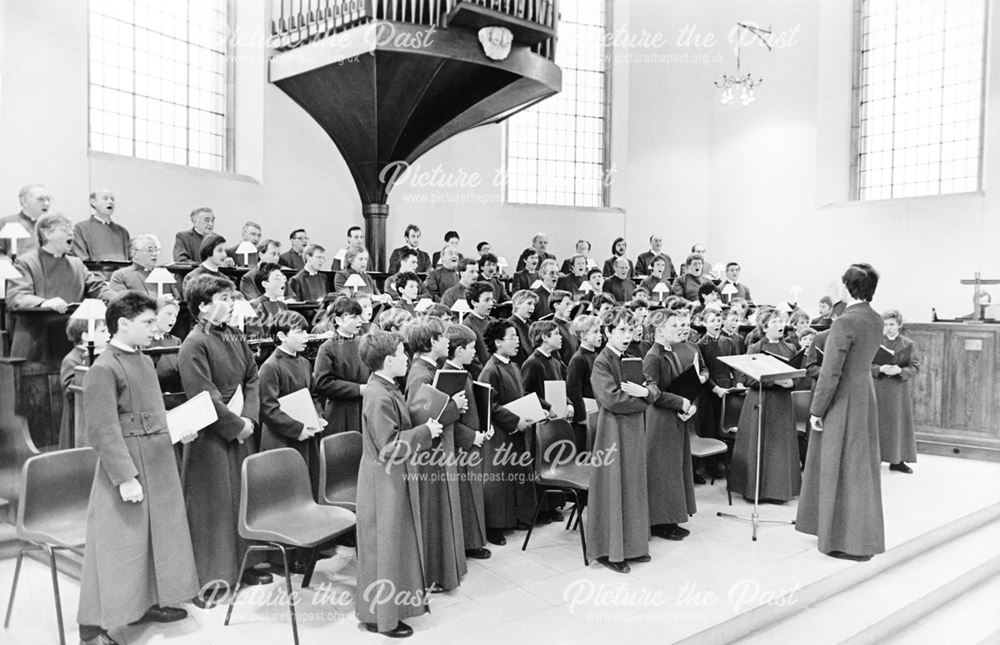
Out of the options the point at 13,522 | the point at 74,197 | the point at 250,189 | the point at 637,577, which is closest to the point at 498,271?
the point at 250,189

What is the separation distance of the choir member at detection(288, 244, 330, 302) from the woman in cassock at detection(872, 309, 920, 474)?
567cm

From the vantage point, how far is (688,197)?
45.3 ft

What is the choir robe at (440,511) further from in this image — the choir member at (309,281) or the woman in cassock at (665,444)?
the choir member at (309,281)

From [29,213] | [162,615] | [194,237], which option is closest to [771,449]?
[162,615]

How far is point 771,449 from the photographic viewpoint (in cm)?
654

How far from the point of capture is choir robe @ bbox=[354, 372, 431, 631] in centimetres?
381

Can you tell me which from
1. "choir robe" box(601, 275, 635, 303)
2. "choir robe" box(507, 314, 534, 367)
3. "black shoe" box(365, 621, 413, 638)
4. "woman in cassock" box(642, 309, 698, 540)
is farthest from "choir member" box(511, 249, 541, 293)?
"black shoe" box(365, 621, 413, 638)

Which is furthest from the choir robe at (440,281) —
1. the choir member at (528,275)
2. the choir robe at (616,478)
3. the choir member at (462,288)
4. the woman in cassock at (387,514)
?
the woman in cassock at (387,514)

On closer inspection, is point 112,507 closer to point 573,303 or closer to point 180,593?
point 180,593

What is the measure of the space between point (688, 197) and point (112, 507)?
11.8m

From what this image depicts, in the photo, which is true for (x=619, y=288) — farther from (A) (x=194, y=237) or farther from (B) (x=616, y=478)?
(B) (x=616, y=478)

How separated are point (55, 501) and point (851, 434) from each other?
4.67 meters

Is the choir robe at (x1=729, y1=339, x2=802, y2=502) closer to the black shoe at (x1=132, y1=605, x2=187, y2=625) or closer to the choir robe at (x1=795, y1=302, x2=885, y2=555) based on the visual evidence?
the choir robe at (x1=795, y1=302, x2=885, y2=555)

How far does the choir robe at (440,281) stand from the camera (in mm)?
8789
